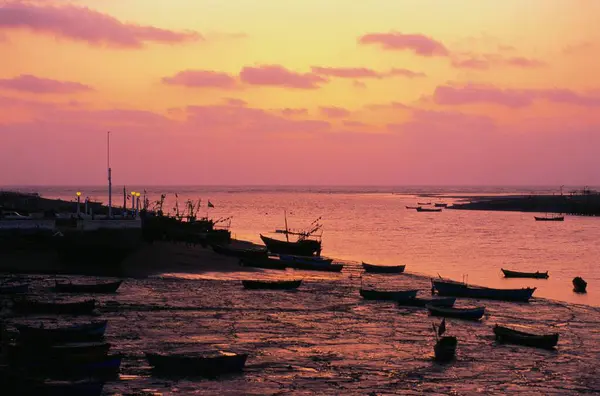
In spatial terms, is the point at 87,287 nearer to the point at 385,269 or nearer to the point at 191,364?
the point at 191,364

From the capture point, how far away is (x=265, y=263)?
2559 inches

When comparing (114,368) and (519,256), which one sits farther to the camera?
(519,256)

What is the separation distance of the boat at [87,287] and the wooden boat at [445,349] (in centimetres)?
2222

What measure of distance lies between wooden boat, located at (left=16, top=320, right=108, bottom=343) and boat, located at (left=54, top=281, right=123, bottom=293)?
1356 centimetres

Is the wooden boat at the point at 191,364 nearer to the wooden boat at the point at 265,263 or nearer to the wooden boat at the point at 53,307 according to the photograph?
the wooden boat at the point at 53,307

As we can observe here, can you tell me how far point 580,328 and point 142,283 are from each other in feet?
93.8

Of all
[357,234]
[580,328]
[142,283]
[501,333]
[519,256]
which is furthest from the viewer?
[357,234]

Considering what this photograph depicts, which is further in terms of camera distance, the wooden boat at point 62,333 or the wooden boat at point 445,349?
the wooden boat at point 445,349

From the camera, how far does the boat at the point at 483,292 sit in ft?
160

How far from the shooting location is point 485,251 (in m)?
88.2

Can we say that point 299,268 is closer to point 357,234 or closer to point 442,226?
point 357,234

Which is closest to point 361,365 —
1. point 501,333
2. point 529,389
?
point 529,389

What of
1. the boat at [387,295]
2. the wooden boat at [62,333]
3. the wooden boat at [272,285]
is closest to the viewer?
the wooden boat at [62,333]

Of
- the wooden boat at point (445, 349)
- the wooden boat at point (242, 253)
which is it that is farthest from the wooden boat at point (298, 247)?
the wooden boat at point (445, 349)
